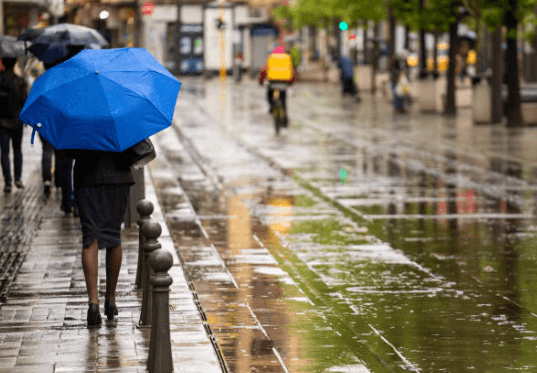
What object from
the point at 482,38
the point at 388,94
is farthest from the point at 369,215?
the point at 388,94

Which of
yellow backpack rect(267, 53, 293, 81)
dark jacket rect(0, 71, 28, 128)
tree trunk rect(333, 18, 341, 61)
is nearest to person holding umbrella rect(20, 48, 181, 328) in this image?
dark jacket rect(0, 71, 28, 128)

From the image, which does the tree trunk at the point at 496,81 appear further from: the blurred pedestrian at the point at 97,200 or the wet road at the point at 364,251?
the blurred pedestrian at the point at 97,200

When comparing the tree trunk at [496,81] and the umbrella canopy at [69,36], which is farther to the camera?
the tree trunk at [496,81]

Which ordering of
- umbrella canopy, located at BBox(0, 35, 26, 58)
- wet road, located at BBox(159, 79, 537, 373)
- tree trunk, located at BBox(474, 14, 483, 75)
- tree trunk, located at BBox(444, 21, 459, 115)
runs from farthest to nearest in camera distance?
tree trunk, located at BBox(444, 21, 459, 115) < tree trunk, located at BBox(474, 14, 483, 75) < umbrella canopy, located at BBox(0, 35, 26, 58) < wet road, located at BBox(159, 79, 537, 373)

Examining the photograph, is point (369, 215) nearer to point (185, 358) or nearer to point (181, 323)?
point (181, 323)

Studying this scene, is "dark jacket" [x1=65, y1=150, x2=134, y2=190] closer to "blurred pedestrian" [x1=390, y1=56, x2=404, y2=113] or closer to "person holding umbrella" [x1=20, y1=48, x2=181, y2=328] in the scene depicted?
"person holding umbrella" [x1=20, y1=48, x2=181, y2=328]

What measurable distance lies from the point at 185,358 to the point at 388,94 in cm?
4041

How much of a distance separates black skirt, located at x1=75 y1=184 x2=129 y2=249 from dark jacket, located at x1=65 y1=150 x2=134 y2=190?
0.05 m

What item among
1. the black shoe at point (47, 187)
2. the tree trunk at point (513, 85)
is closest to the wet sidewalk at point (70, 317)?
the black shoe at point (47, 187)

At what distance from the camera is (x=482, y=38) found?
124 feet

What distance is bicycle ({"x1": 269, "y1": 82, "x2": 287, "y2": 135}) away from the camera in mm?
27094

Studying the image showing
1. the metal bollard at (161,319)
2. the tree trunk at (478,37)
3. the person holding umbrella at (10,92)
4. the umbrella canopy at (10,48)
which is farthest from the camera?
the tree trunk at (478,37)

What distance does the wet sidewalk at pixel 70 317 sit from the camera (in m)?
7.20

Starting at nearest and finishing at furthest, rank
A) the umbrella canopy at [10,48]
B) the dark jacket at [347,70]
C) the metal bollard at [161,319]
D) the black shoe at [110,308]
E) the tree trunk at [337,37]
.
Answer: the metal bollard at [161,319] < the black shoe at [110,308] < the umbrella canopy at [10,48] < the dark jacket at [347,70] < the tree trunk at [337,37]
